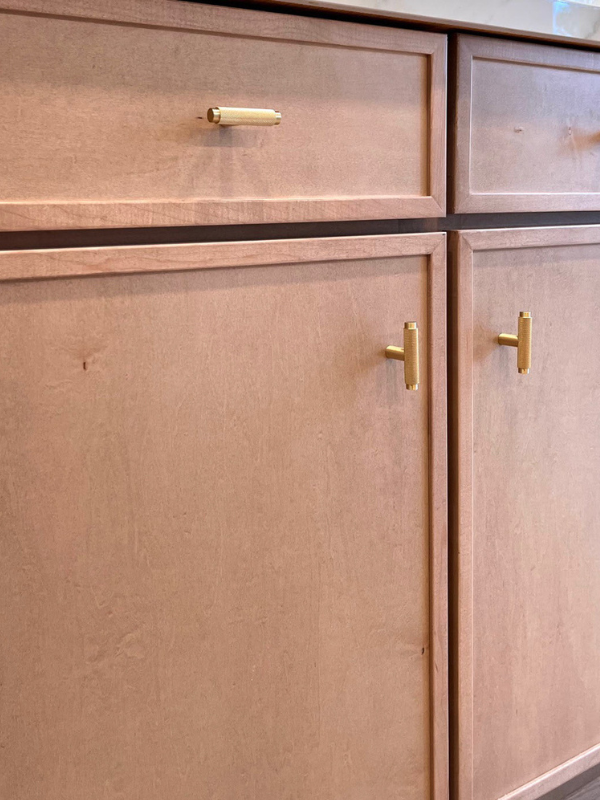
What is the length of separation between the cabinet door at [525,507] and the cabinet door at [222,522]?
0.04 meters

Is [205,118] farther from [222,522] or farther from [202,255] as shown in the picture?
[222,522]

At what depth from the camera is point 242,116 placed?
57 cm

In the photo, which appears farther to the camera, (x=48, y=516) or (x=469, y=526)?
(x=469, y=526)

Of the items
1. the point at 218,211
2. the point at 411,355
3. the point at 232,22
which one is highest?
the point at 232,22

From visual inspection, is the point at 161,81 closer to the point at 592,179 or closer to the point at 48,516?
the point at 48,516

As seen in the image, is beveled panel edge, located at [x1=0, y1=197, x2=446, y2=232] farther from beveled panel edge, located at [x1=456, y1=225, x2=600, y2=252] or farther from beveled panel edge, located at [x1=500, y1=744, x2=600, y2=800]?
beveled panel edge, located at [x1=500, y1=744, x2=600, y2=800]

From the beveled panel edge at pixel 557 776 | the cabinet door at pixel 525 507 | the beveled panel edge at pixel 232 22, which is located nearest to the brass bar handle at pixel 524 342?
the cabinet door at pixel 525 507

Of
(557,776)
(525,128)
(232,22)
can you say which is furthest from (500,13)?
(557,776)

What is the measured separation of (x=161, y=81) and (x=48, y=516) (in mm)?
310

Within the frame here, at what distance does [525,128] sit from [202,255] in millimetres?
342

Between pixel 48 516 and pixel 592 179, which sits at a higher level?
pixel 592 179

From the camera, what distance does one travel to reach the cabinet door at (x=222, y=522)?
1.86ft

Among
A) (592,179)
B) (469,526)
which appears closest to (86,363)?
(469,526)

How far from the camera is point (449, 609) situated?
78 cm
